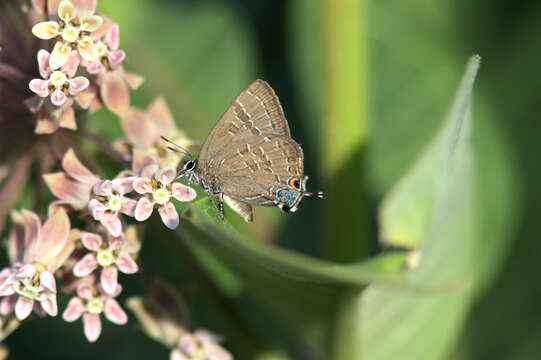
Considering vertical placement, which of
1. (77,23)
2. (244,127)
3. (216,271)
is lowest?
(216,271)

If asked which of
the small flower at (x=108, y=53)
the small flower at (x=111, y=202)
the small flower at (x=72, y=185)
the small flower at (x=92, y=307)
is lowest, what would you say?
the small flower at (x=92, y=307)

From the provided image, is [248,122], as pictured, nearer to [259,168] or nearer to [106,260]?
[259,168]

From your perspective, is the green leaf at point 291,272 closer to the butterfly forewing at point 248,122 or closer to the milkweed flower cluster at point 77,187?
the milkweed flower cluster at point 77,187

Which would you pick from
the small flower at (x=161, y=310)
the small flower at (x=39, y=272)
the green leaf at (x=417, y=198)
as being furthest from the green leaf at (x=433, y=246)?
the small flower at (x=39, y=272)

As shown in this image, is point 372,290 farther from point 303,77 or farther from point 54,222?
point 303,77

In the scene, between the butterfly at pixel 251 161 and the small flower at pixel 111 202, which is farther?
the butterfly at pixel 251 161

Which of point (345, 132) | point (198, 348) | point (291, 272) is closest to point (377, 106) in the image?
point (345, 132)

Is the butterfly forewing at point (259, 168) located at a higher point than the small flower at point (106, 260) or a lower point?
higher

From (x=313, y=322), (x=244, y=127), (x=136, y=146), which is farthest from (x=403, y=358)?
(x=136, y=146)
